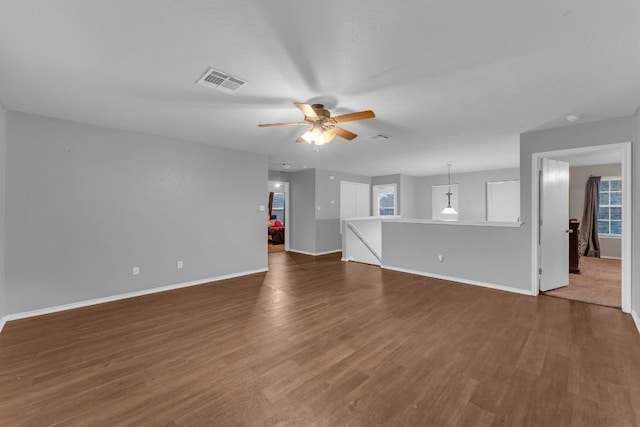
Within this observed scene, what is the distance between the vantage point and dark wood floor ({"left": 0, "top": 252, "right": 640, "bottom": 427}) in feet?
5.57

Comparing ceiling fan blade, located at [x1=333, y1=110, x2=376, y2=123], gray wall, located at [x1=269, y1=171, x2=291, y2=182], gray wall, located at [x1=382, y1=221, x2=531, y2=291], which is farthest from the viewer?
gray wall, located at [x1=269, y1=171, x2=291, y2=182]

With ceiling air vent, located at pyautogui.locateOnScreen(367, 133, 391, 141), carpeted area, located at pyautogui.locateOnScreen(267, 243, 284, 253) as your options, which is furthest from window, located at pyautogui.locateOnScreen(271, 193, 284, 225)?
ceiling air vent, located at pyautogui.locateOnScreen(367, 133, 391, 141)

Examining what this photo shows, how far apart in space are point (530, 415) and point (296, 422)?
141 centimetres

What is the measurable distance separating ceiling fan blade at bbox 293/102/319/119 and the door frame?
3359 mm

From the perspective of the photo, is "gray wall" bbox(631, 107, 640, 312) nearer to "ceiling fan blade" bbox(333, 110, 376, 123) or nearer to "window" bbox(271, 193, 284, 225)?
"ceiling fan blade" bbox(333, 110, 376, 123)

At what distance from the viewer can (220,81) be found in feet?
8.04

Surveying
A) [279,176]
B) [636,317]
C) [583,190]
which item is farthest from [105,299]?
[583,190]

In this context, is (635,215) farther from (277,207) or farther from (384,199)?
(277,207)

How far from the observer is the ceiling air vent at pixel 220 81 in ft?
7.65

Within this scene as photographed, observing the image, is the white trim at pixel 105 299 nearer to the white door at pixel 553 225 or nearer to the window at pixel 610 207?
the white door at pixel 553 225

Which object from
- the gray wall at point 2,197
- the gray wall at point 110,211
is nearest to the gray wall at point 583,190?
the gray wall at point 110,211

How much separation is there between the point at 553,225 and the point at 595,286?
1300 millimetres

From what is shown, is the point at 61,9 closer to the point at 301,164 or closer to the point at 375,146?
the point at 375,146

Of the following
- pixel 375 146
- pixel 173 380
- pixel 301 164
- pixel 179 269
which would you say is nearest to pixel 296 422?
pixel 173 380
